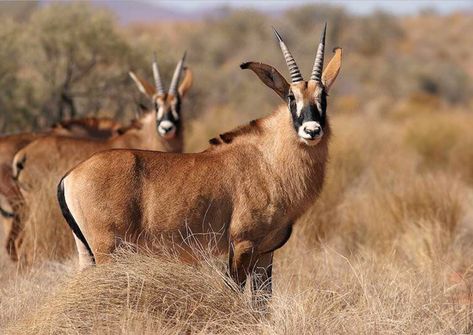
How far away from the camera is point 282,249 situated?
8539 millimetres

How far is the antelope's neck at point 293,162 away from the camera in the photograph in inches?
259

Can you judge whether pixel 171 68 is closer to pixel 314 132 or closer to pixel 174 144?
pixel 174 144

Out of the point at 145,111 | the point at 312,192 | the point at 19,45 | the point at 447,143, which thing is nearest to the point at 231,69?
the point at 447,143

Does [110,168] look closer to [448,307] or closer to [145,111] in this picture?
[448,307]

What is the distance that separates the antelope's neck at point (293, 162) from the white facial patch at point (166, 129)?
379 cm

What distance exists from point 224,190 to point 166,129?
4.11 meters

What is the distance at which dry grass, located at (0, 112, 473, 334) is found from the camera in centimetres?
571

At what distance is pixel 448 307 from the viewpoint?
6672mm

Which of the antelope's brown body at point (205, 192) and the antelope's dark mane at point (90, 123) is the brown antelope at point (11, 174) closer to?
the antelope's dark mane at point (90, 123)

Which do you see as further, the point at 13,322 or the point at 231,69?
the point at 231,69

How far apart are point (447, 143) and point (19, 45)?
9335 millimetres

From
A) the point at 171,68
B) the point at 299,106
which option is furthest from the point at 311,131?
the point at 171,68

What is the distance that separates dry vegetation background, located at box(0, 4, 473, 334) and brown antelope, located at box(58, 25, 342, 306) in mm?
280

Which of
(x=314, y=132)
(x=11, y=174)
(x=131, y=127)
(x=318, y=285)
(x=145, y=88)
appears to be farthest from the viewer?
(x=145, y=88)
